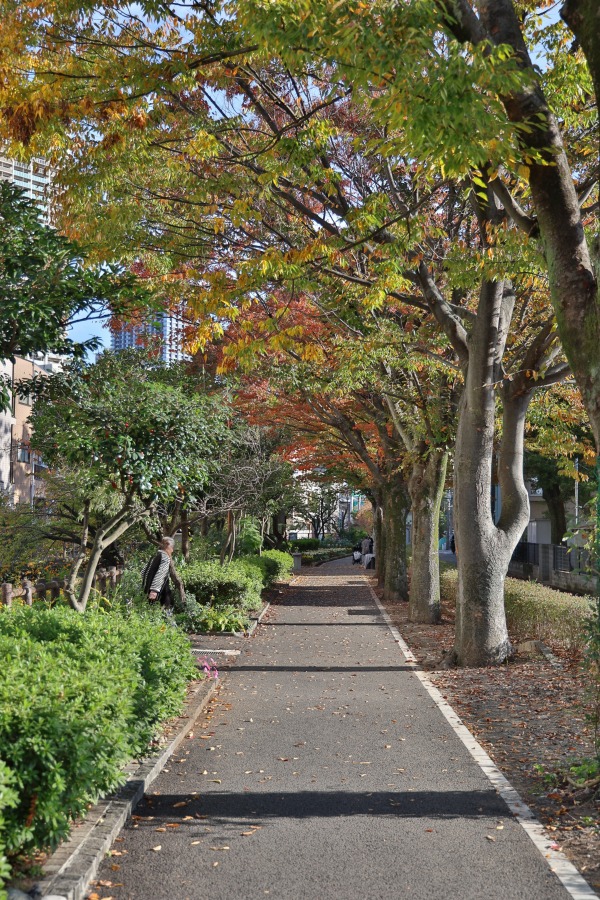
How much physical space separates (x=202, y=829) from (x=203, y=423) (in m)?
5.92

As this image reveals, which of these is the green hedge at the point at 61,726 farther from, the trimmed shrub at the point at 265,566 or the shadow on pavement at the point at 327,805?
the trimmed shrub at the point at 265,566

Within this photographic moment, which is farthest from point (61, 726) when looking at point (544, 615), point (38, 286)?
point (544, 615)

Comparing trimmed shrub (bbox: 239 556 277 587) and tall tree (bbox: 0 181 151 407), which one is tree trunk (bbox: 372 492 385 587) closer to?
trimmed shrub (bbox: 239 556 277 587)

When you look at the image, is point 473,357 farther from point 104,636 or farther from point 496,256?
point 104,636

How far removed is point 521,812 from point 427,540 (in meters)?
14.0

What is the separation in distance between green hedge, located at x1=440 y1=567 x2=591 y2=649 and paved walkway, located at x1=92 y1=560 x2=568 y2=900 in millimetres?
4494

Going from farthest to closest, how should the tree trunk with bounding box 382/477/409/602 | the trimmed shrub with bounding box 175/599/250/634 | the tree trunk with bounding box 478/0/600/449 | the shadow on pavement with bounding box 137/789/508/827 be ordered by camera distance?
the tree trunk with bounding box 382/477/409/602 → the trimmed shrub with bounding box 175/599/250/634 → the tree trunk with bounding box 478/0/600/449 → the shadow on pavement with bounding box 137/789/508/827

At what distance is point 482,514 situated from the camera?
13.2 metres

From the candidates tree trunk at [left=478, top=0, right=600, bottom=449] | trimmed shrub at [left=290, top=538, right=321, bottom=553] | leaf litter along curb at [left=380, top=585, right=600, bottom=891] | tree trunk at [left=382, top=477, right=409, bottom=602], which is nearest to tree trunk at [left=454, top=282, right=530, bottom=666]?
leaf litter along curb at [left=380, top=585, right=600, bottom=891]

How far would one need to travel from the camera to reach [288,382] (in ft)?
69.3

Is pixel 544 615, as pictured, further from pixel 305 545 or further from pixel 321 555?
pixel 305 545

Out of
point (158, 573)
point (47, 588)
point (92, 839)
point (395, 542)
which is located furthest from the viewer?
point (395, 542)

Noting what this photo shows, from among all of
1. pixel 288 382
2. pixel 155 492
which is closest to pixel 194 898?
pixel 155 492

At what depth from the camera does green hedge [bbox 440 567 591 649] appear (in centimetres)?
1412
